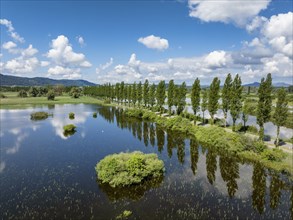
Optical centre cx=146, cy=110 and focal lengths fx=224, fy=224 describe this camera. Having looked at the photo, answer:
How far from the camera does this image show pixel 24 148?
129 feet

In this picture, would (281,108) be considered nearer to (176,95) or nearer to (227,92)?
(227,92)

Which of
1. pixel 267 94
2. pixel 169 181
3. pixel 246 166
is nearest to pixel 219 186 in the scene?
pixel 169 181

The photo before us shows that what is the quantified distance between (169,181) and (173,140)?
20.5m

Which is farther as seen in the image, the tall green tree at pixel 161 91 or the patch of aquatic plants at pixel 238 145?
the tall green tree at pixel 161 91

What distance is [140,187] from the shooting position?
25078mm

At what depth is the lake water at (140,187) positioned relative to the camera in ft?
66.8

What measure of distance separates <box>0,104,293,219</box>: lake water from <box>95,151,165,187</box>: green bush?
0.92 metres

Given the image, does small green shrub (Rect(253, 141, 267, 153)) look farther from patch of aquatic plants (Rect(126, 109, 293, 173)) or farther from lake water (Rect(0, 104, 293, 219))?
lake water (Rect(0, 104, 293, 219))

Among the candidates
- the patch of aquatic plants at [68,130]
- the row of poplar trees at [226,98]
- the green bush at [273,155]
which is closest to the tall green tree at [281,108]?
the row of poplar trees at [226,98]

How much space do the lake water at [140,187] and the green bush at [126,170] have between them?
0.92 meters

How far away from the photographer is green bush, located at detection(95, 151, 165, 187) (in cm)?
2545

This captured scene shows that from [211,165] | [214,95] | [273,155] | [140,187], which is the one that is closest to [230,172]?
[211,165]

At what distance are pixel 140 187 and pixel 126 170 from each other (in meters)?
2.67

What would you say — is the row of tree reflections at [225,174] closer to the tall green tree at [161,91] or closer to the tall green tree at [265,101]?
the tall green tree at [265,101]
